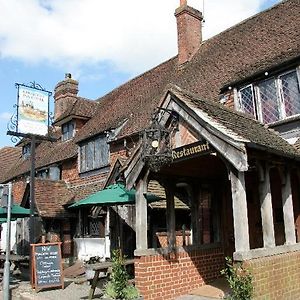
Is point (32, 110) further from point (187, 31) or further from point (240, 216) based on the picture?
point (240, 216)

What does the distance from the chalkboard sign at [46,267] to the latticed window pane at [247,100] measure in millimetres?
6882

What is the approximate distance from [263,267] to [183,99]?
11.7 feet

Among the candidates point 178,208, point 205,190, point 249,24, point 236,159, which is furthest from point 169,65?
point 236,159

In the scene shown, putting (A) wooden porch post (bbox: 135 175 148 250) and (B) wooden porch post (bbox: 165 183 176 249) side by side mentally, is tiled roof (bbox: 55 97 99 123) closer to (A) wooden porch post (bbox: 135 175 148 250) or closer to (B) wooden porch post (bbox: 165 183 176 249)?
(B) wooden porch post (bbox: 165 183 176 249)

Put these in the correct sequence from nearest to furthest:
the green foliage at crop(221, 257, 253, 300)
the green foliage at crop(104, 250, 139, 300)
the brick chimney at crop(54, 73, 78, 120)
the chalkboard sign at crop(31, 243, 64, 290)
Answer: the green foliage at crop(221, 257, 253, 300), the green foliage at crop(104, 250, 139, 300), the chalkboard sign at crop(31, 243, 64, 290), the brick chimney at crop(54, 73, 78, 120)

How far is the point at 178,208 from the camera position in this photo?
12953 mm

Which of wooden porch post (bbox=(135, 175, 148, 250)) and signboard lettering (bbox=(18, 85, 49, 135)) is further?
signboard lettering (bbox=(18, 85, 49, 135))

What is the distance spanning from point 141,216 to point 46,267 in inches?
176

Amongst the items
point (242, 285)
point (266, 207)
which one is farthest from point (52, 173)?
point (242, 285)

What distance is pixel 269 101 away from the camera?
1095 cm

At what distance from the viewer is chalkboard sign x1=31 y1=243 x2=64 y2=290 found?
11086 millimetres

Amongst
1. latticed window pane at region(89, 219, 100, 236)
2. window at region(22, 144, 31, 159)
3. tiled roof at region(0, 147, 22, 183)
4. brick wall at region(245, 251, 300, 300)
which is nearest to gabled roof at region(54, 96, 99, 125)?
latticed window pane at region(89, 219, 100, 236)

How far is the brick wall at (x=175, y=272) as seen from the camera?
27.2ft

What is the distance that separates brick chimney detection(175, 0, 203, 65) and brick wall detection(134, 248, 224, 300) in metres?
10.8
